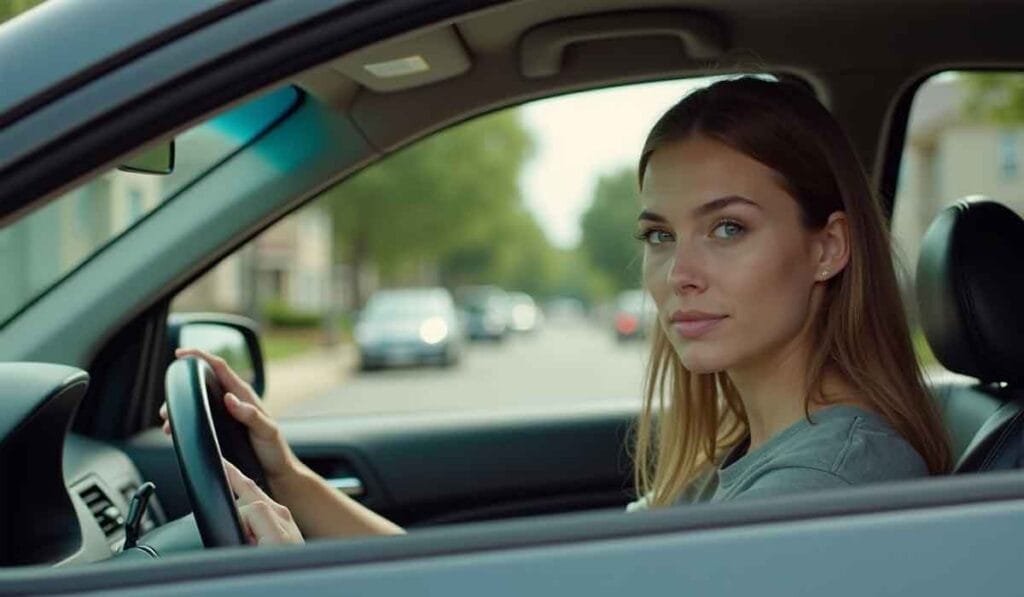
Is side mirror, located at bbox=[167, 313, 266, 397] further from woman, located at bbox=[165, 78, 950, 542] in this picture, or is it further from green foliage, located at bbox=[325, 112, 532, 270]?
green foliage, located at bbox=[325, 112, 532, 270]

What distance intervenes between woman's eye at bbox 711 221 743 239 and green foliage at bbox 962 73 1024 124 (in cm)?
1665

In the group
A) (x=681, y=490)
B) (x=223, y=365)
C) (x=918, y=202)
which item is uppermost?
(x=918, y=202)

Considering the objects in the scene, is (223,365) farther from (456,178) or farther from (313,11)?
(456,178)

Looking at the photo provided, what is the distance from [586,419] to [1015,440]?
1.58 metres

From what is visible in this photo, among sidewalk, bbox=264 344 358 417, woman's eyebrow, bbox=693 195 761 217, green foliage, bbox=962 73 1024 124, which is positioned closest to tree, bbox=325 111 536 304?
sidewalk, bbox=264 344 358 417

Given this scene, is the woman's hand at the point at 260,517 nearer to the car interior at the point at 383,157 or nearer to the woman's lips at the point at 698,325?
the car interior at the point at 383,157

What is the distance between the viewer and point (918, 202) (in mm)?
39312

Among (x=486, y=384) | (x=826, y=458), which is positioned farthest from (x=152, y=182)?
(x=486, y=384)

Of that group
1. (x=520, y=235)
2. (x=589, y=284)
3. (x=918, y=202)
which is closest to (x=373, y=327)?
(x=918, y=202)

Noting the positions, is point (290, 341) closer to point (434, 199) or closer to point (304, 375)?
point (434, 199)

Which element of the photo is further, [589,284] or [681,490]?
[589,284]

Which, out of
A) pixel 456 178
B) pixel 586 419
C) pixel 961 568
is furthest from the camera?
pixel 456 178

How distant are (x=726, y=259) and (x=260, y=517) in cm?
74

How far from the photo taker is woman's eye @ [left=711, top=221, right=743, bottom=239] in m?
1.94
